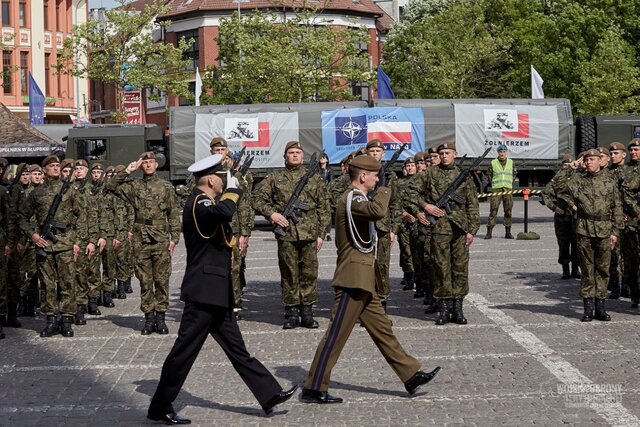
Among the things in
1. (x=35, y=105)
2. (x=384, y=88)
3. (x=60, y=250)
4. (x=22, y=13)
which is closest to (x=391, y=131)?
(x=384, y=88)

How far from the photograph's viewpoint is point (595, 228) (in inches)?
526

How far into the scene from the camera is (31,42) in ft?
244

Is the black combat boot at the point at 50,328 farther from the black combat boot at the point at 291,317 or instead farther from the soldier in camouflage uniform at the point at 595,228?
the soldier in camouflage uniform at the point at 595,228

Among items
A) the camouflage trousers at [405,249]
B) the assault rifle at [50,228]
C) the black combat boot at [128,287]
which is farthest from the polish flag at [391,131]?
the assault rifle at [50,228]

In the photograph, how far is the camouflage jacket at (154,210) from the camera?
43.5 feet

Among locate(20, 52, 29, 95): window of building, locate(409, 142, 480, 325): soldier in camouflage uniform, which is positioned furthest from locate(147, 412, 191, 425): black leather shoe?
locate(20, 52, 29, 95): window of building

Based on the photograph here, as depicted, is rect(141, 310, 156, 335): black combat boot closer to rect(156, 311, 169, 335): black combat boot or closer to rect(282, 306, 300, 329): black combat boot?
rect(156, 311, 169, 335): black combat boot

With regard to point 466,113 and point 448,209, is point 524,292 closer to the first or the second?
point 448,209

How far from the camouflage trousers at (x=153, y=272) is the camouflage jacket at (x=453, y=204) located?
288cm

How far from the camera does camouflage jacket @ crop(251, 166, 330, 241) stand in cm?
1358

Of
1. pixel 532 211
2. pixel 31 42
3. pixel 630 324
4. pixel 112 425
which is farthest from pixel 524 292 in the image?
pixel 31 42

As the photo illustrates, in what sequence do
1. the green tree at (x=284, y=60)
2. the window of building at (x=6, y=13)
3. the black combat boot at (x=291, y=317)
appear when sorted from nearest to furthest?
the black combat boot at (x=291, y=317), the green tree at (x=284, y=60), the window of building at (x=6, y=13)

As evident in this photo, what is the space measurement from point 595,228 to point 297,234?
3.25m

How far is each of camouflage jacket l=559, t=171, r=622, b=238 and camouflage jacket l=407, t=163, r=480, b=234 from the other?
1143 millimetres
